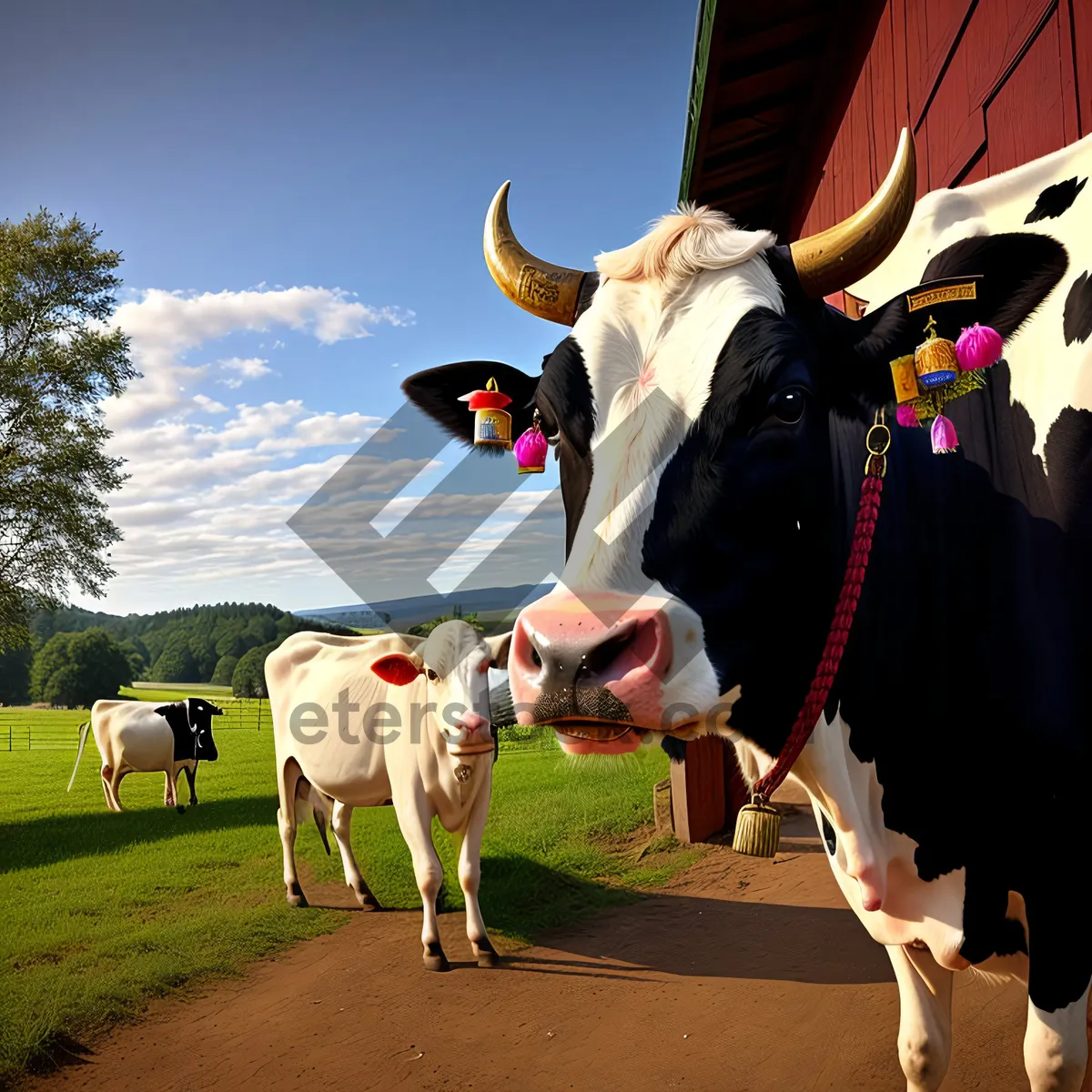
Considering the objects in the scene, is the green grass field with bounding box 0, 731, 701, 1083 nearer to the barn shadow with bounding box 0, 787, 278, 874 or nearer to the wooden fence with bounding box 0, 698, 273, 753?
the barn shadow with bounding box 0, 787, 278, 874

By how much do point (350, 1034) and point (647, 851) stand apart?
3874 mm

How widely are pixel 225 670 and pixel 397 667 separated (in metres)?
9.60

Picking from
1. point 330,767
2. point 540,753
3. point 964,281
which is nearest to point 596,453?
point 964,281

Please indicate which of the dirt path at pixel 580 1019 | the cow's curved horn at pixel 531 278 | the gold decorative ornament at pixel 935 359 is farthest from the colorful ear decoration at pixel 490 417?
the dirt path at pixel 580 1019

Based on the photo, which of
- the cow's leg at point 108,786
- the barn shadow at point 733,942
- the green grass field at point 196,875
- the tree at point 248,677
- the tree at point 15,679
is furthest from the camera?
the tree at point 15,679

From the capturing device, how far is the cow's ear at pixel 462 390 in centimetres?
217

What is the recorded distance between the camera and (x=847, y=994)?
4.31 meters

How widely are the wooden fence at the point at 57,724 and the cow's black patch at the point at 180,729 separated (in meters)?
2.31

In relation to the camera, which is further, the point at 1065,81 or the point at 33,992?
the point at 33,992

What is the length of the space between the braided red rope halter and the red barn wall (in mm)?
1493

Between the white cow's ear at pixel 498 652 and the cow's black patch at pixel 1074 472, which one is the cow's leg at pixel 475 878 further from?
the cow's black patch at pixel 1074 472

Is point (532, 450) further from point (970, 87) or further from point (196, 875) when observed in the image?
point (196, 875)

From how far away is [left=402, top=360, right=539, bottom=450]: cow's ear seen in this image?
217 cm

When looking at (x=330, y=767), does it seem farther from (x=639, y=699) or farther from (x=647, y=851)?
(x=639, y=699)
